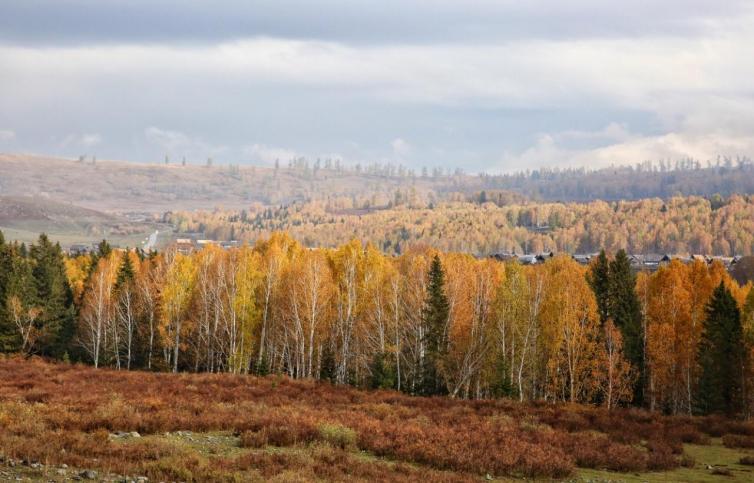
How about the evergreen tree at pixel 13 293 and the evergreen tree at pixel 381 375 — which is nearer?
the evergreen tree at pixel 381 375

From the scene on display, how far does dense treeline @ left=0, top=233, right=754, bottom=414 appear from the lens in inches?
2383

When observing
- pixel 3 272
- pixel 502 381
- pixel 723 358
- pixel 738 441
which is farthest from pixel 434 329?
pixel 3 272

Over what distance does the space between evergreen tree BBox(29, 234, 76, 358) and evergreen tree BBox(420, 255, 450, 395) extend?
44614 mm

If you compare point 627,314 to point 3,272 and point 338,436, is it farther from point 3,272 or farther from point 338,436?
point 3,272

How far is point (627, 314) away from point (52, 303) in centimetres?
6169

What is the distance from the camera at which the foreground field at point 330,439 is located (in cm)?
2022

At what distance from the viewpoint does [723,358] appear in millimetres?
59312

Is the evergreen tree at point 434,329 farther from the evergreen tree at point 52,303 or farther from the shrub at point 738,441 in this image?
Result: the evergreen tree at point 52,303

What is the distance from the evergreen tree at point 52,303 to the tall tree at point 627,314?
5976 cm

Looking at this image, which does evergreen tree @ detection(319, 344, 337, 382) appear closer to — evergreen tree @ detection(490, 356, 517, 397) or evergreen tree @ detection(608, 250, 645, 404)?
evergreen tree @ detection(490, 356, 517, 397)

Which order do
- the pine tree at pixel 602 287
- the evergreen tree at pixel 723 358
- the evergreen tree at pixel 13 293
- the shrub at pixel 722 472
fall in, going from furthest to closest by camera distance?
1. the evergreen tree at pixel 13 293
2. the pine tree at pixel 602 287
3. the evergreen tree at pixel 723 358
4. the shrub at pixel 722 472

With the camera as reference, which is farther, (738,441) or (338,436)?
(738,441)

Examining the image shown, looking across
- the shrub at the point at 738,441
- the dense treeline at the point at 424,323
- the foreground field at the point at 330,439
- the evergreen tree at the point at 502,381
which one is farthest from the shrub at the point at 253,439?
the evergreen tree at the point at 502,381

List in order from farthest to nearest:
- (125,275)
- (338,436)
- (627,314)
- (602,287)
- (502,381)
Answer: (125,275)
(602,287)
(627,314)
(502,381)
(338,436)
